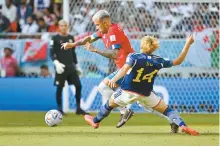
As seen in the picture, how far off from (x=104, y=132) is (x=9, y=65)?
6.96 m

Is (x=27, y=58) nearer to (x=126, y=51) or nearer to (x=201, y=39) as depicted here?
(x=201, y=39)

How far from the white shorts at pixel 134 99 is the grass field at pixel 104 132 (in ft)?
1.50

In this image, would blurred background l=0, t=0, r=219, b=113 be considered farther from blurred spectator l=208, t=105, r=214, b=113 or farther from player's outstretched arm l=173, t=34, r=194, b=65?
player's outstretched arm l=173, t=34, r=194, b=65

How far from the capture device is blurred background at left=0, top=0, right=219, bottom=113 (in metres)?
17.4

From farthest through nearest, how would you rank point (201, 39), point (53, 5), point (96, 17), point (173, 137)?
point (53, 5), point (201, 39), point (96, 17), point (173, 137)

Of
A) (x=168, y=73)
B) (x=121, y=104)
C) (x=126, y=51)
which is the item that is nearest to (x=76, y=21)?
(x=168, y=73)

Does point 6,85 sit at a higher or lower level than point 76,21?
lower

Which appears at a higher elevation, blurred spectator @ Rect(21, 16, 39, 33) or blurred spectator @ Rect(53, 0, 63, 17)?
blurred spectator @ Rect(53, 0, 63, 17)

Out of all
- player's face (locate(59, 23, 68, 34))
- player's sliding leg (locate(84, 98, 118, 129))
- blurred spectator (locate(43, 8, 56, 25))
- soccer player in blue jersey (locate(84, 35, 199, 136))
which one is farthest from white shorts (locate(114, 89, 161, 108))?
blurred spectator (locate(43, 8, 56, 25))

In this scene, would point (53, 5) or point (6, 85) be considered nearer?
point (6, 85)

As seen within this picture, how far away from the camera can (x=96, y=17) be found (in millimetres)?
12438

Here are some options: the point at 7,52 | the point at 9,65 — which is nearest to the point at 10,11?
the point at 7,52

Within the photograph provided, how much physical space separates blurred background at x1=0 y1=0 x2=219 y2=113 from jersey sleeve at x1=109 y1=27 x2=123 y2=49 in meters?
5.04

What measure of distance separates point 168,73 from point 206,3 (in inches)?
73.7
